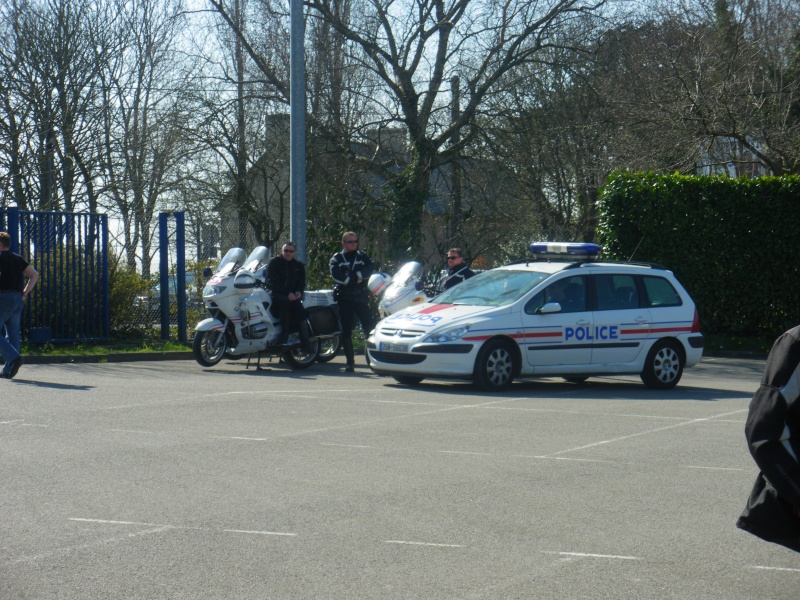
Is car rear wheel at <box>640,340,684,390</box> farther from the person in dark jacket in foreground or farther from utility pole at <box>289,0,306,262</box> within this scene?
the person in dark jacket in foreground

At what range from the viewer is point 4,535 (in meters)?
5.83

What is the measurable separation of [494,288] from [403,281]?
233cm

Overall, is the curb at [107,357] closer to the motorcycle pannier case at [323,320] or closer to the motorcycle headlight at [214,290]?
the motorcycle headlight at [214,290]

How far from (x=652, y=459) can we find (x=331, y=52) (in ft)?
55.0

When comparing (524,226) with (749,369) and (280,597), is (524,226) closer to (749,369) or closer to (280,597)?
(749,369)

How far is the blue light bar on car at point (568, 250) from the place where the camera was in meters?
14.8

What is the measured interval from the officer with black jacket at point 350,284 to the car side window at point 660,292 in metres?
4.12

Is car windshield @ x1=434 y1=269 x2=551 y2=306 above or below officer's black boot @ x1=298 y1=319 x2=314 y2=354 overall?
above

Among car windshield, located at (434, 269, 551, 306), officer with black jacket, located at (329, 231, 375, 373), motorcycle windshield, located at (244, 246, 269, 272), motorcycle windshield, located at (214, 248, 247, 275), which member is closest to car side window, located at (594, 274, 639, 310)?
car windshield, located at (434, 269, 551, 306)

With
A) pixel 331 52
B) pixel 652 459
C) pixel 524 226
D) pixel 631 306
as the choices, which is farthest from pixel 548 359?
pixel 524 226

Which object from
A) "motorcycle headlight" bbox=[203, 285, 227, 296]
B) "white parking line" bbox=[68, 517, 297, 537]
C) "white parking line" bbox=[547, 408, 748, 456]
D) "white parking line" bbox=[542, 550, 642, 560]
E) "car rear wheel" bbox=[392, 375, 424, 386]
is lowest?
"white parking line" bbox=[542, 550, 642, 560]

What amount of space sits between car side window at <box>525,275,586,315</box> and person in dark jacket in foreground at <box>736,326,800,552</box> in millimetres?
10369

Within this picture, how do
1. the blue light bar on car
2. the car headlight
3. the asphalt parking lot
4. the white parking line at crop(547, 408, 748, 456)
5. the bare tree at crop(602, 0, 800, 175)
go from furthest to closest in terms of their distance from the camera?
1. the bare tree at crop(602, 0, 800, 175)
2. the blue light bar on car
3. the car headlight
4. the white parking line at crop(547, 408, 748, 456)
5. the asphalt parking lot

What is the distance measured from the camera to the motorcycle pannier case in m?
16.3
